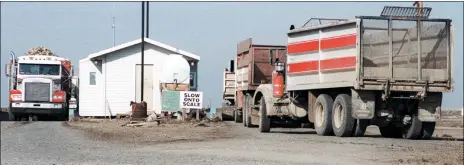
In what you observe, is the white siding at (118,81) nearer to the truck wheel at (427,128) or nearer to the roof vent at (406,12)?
the truck wheel at (427,128)

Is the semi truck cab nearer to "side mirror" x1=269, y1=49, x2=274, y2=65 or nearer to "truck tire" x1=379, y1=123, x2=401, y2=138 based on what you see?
"side mirror" x1=269, y1=49, x2=274, y2=65

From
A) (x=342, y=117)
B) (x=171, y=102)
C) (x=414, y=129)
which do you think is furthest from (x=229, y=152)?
(x=171, y=102)

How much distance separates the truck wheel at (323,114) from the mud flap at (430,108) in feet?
8.24

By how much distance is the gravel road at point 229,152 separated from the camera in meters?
12.2

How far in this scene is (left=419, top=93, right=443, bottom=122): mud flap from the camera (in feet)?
59.1

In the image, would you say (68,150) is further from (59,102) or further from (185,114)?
(59,102)

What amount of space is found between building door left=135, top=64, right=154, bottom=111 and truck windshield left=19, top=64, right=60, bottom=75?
5463 mm

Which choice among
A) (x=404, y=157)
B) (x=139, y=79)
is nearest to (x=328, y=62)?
(x=404, y=157)

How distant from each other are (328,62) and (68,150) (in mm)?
8102

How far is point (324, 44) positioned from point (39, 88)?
18601mm

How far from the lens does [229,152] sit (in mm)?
13867

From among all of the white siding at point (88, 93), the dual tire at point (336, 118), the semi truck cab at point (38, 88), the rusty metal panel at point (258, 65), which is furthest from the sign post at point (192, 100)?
the dual tire at point (336, 118)

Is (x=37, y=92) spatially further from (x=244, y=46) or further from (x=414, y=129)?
(x=414, y=129)

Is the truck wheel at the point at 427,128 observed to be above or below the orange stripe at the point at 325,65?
below
